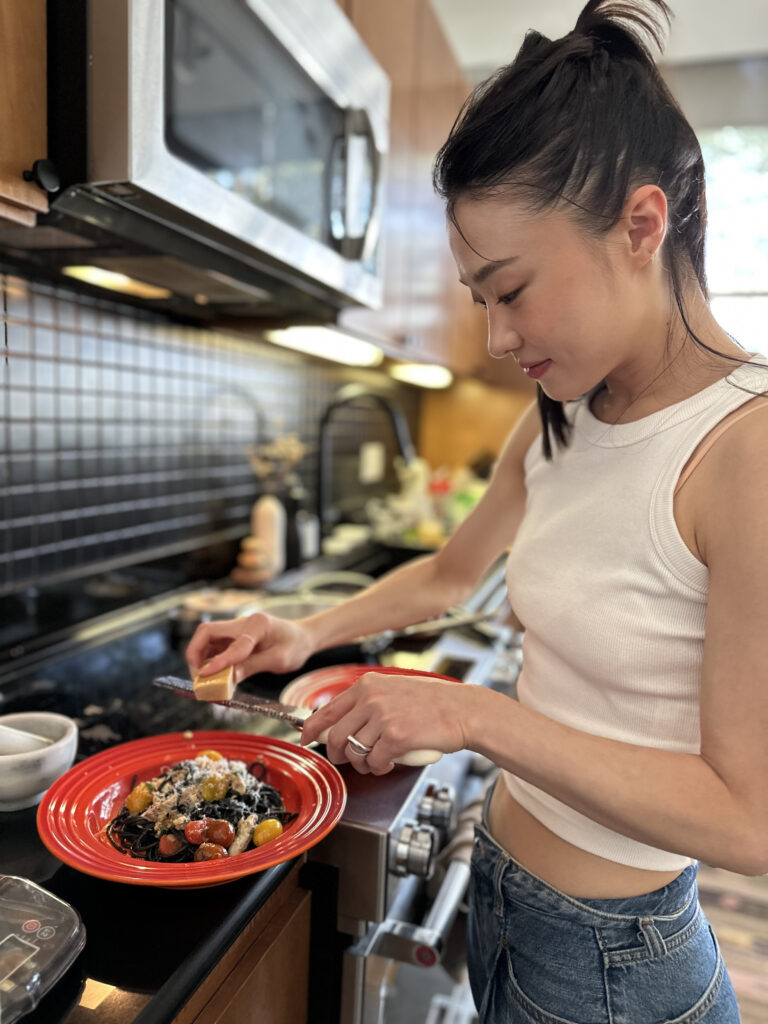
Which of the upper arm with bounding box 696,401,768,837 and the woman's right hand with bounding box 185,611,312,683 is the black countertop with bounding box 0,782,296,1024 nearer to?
the woman's right hand with bounding box 185,611,312,683

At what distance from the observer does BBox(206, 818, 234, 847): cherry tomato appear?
2.06 ft

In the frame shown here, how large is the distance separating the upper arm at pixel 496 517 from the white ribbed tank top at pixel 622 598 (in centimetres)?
18

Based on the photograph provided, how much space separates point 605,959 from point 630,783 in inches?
9.5

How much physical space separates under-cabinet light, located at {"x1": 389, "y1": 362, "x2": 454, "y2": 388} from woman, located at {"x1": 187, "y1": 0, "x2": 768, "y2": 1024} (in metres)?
1.65

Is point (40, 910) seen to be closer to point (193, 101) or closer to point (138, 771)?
point (138, 771)

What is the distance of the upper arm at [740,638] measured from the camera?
50cm

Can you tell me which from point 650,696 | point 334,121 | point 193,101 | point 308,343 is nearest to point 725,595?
point 650,696

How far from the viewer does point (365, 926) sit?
0.78 metres

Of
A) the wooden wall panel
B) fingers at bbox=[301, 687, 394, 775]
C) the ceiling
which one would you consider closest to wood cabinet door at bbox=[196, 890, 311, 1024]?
fingers at bbox=[301, 687, 394, 775]

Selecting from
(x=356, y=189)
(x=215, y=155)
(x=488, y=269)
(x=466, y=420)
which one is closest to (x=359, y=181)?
(x=356, y=189)

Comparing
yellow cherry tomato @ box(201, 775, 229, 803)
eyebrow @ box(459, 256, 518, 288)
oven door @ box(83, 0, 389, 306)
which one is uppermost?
oven door @ box(83, 0, 389, 306)

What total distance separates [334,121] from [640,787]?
3.49 ft

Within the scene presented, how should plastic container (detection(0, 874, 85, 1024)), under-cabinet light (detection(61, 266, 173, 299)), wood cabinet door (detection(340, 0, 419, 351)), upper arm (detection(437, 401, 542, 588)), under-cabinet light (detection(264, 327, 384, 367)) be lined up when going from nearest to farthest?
plastic container (detection(0, 874, 85, 1024))
upper arm (detection(437, 401, 542, 588))
under-cabinet light (detection(61, 266, 173, 299))
wood cabinet door (detection(340, 0, 419, 351))
under-cabinet light (detection(264, 327, 384, 367))

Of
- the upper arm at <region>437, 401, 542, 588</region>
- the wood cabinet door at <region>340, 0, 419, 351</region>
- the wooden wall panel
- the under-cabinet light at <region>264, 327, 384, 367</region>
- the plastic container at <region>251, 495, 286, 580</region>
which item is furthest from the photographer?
the wooden wall panel
